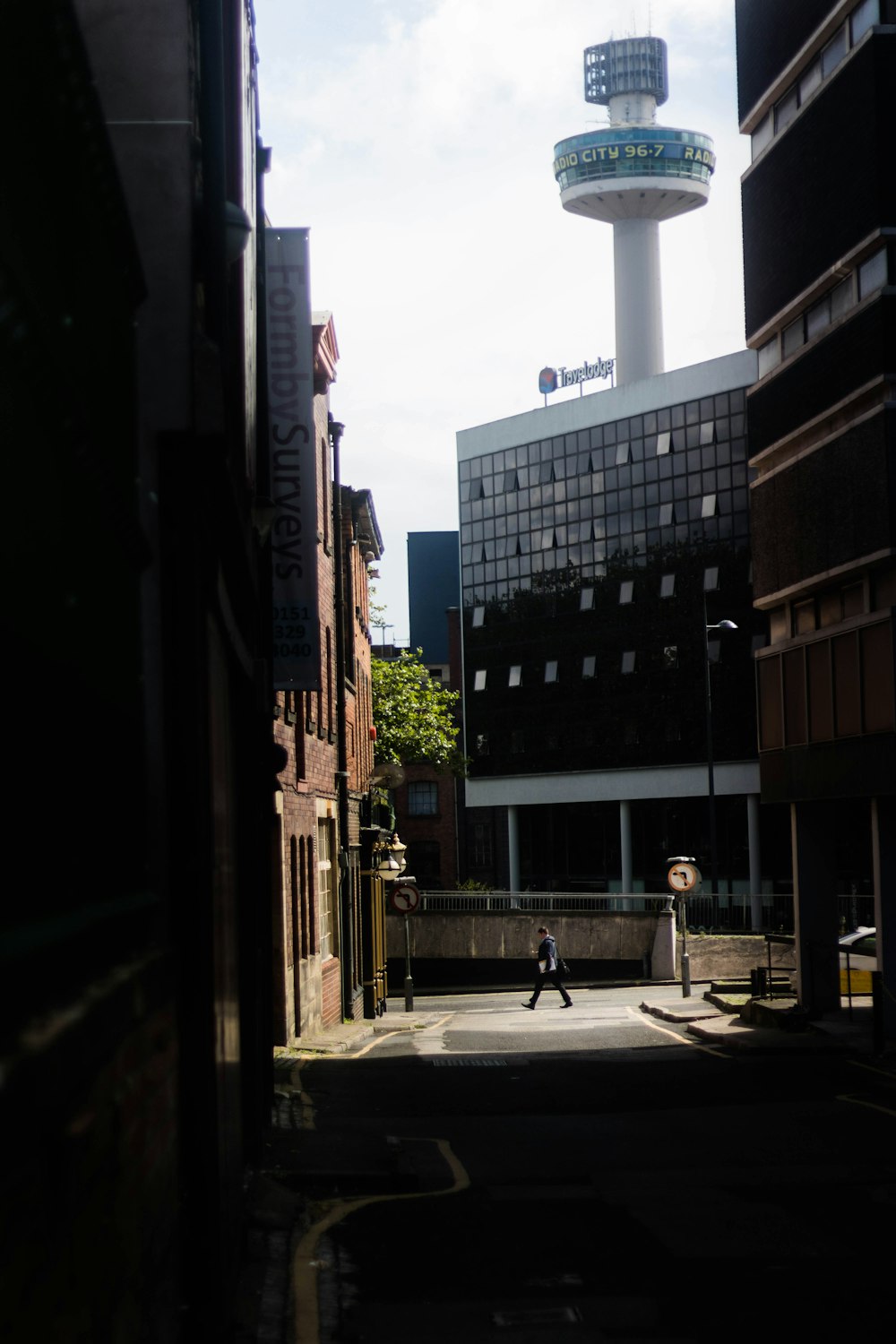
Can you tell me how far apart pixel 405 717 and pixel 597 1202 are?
5048 cm

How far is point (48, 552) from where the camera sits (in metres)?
3.56

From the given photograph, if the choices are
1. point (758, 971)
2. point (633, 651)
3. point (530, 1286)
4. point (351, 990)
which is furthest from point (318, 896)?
point (633, 651)

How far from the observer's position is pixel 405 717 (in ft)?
203

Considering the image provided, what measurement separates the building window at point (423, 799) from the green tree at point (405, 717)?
28808 mm

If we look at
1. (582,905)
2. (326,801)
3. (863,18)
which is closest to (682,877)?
(326,801)

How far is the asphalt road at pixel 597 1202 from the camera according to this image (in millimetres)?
8359

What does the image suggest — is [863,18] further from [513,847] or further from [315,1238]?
[513,847]

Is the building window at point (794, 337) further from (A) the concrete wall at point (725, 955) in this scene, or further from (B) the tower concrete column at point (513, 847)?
(B) the tower concrete column at point (513, 847)

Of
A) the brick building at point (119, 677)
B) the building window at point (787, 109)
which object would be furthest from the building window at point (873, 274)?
the brick building at point (119, 677)

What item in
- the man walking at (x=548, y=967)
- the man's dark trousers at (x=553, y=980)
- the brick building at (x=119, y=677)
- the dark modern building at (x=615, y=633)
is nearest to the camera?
the brick building at (x=119, y=677)

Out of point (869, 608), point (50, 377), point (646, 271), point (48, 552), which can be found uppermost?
point (646, 271)

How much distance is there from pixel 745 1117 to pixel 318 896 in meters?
14.4

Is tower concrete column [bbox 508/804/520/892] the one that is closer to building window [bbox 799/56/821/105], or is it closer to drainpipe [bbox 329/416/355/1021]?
drainpipe [bbox 329/416/355/1021]

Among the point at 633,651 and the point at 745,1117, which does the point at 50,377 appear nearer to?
the point at 745,1117
